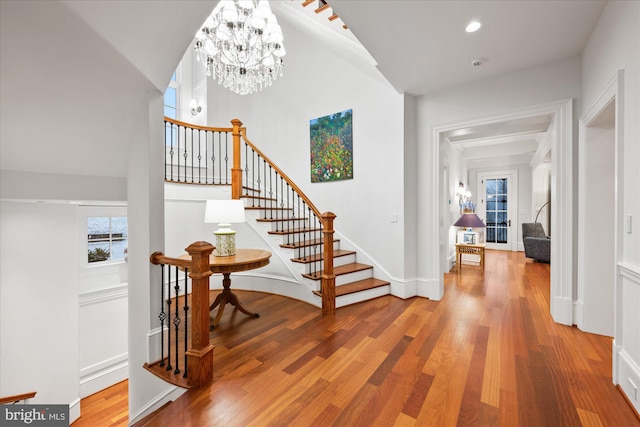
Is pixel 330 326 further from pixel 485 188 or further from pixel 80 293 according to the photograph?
pixel 485 188

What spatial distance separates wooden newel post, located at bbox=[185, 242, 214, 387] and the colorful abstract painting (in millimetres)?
2859

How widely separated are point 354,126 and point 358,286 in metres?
2.43

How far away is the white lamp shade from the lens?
2.72 m

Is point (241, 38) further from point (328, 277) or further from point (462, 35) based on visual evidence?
point (328, 277)

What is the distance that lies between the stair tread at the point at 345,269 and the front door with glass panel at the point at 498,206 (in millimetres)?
6049

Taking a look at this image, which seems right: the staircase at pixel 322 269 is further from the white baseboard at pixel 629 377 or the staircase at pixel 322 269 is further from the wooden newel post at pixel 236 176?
the white baseboard at pixel 629 377

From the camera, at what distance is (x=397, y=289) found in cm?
365

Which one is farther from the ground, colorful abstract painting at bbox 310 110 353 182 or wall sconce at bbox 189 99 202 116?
wall sconce at bbox 189 99 202 116

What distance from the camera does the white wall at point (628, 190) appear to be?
5.23 feet

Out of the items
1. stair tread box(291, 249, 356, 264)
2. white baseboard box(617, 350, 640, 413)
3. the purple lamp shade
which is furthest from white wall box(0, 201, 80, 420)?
the purple lamp shade

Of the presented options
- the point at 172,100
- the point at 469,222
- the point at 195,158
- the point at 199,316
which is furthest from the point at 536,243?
the point at 172,100

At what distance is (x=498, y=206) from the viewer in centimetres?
805

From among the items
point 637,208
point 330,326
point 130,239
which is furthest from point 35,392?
point 637,208

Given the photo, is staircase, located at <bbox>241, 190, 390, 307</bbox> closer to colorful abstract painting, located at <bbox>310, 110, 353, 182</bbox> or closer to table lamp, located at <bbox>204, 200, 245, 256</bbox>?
table lamp, located at <bbox>204, 200, 245, 256</bbox>
